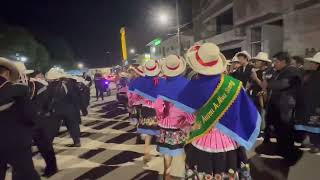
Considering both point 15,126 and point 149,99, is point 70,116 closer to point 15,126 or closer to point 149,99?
point 149,99

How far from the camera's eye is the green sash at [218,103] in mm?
3914

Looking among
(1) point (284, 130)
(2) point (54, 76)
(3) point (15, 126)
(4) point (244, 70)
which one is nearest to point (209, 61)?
(3) point (15, 126)

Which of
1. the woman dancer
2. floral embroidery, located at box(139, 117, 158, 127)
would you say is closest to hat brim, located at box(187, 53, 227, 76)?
the woman dancer

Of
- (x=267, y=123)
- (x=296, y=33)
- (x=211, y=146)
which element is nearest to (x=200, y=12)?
(x=296, y=33)

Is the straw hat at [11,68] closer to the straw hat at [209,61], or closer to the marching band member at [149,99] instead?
the straw hat at [209,61]

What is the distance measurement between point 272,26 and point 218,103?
19.5 meters

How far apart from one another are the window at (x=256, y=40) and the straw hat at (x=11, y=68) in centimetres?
1925

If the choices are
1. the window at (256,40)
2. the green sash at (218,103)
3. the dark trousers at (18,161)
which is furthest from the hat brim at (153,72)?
the window at (256,40)

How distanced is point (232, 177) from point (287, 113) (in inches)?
169

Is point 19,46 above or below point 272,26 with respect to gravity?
above

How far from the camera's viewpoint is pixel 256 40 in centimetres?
2342

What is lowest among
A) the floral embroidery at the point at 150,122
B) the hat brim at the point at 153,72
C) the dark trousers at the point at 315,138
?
the dark trousers at the point at 315,138

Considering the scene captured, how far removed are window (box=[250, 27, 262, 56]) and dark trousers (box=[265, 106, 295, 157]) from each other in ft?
51.6

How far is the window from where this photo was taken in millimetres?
23056
